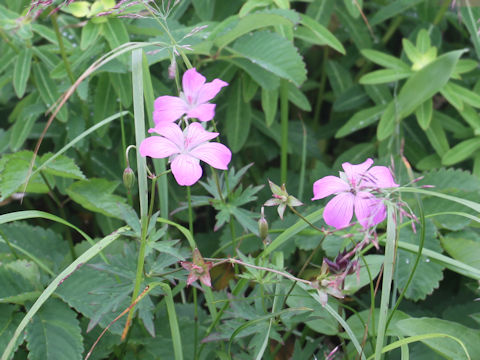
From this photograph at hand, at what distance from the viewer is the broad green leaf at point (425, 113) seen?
138 centimetres

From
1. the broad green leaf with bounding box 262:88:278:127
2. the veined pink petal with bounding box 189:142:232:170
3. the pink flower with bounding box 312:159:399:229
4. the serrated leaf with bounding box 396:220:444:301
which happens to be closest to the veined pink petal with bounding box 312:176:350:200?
the pink flower with bounding box 312:159:399:229

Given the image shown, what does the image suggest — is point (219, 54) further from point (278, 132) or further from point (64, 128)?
point (64, 128)

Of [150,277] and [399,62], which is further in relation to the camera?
[399,62]

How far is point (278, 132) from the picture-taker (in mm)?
1566

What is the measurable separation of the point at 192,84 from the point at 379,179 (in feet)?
1.10

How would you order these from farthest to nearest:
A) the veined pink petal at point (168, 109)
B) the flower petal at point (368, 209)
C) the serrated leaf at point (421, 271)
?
the serrated leaf at point (421, 271), the veined pink petal at point (168, 109), the flower petal at point (368, 209)

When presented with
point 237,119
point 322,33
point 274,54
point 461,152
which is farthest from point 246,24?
point 461,152

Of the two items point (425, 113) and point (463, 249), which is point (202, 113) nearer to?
point (463, 249)

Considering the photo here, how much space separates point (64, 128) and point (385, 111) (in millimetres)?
867

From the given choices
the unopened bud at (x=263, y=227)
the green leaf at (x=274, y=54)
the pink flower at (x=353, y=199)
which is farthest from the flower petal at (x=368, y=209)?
the green leaf at (x=274, y=54)

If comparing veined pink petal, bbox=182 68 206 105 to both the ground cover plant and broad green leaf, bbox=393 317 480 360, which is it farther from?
broad green leaf, bbox=393 317 480 360

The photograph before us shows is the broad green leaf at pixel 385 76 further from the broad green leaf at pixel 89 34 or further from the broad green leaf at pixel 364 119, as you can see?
the broad green leaf at pixel 89 34

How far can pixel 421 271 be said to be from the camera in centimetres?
112

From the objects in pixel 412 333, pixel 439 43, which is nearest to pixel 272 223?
pixel 412 333
